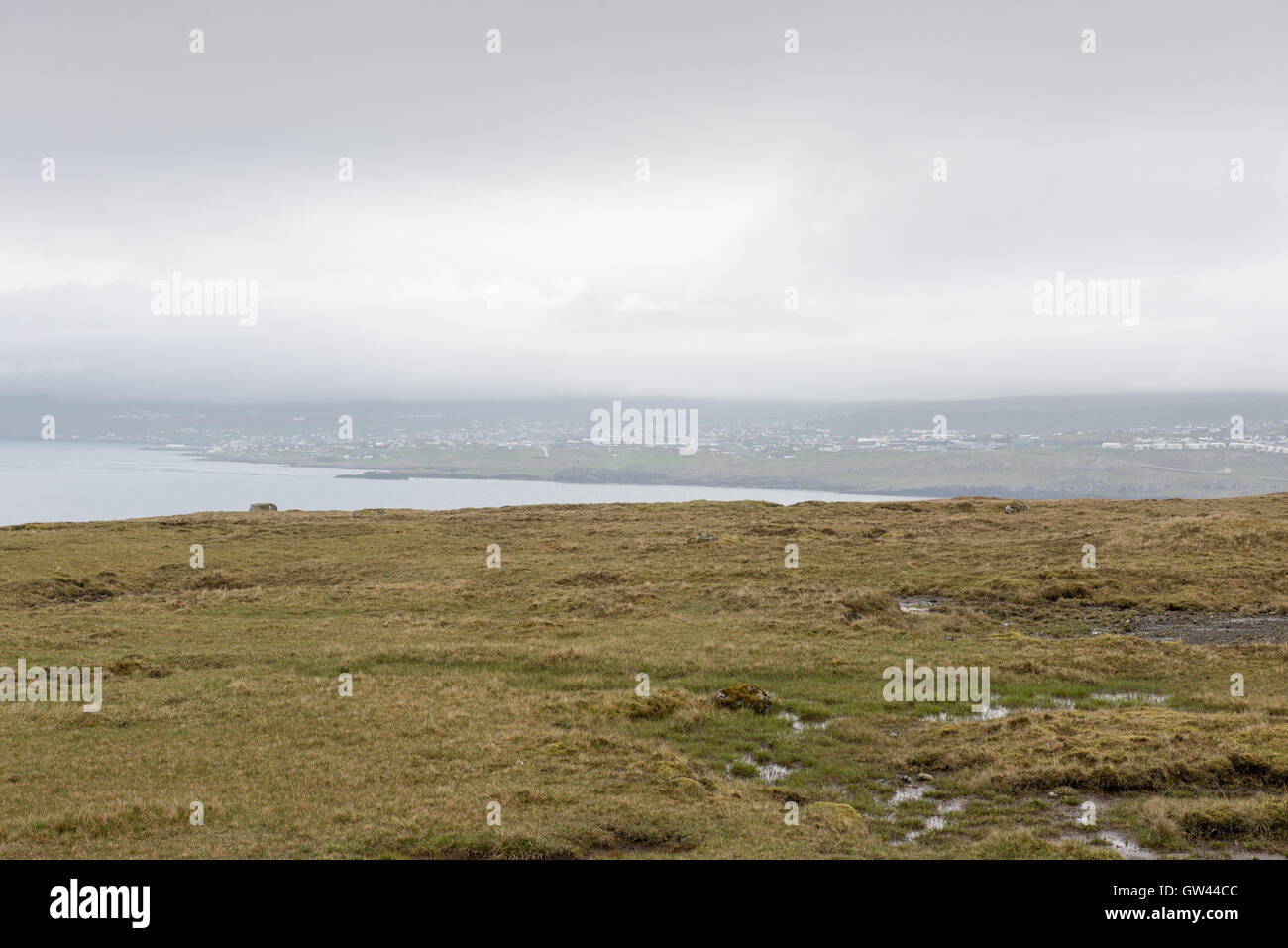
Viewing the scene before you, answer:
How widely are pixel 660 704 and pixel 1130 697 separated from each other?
592 inches

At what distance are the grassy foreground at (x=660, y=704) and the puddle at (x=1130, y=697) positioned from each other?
218mm

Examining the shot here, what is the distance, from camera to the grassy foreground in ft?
54.5

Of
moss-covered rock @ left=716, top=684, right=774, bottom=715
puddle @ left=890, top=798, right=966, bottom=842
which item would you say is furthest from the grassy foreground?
moss-covered rock @ left=716, top=684, right=774, bottom=715

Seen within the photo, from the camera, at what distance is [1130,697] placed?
2641cm

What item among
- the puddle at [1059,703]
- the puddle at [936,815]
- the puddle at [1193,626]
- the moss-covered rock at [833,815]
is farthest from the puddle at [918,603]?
the moss-covered rock at [833,815]

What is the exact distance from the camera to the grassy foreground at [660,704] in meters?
16.6

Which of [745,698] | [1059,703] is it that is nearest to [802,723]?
[745,698]

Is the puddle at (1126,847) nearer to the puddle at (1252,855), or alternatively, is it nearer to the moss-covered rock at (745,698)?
the puddle at (1252,855)

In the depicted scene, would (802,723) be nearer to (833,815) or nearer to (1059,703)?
(833,815)
